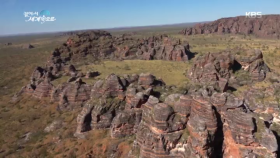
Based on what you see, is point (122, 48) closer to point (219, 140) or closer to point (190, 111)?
point (190, 111)

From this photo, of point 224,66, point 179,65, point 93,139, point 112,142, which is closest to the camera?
point 112,142

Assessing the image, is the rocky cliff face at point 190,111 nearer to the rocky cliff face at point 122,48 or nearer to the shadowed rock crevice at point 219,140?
the shadowed rock crevice at point 219,140

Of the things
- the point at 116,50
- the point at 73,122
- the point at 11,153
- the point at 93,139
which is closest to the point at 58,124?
the point at 73,122

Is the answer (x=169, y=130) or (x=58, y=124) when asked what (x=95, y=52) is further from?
(x=169, y=130)

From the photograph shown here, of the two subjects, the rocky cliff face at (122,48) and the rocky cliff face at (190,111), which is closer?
the rocky cliff face at (190,111)

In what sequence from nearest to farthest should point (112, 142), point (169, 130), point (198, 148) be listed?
point (198, 148) → point (169, 130) → point (112, 142)

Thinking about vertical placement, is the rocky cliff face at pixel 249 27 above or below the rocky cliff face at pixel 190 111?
above

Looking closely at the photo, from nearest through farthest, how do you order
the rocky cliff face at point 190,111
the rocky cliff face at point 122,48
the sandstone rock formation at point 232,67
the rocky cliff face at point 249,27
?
the rocky cliff face at point 190,111, the sandstone rock formation at point 232,67, the rocky cliff face at point 122,48, the rocky cliff face at point 249,27

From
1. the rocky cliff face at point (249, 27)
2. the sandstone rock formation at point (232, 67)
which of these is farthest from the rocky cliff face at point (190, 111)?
the rocky cliff face at point (249, 27)
